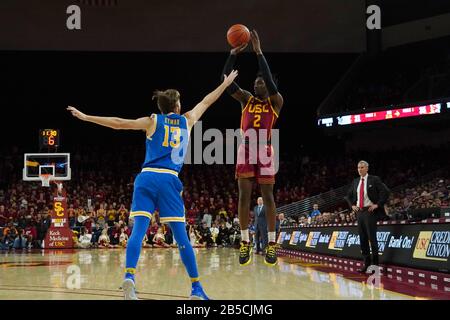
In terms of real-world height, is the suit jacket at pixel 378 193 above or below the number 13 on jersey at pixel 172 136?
below

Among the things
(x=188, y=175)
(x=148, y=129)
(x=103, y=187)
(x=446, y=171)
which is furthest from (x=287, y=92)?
(x=148, y=129)

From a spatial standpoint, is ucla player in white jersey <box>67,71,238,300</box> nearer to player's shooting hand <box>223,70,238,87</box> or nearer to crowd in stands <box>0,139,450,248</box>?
player's shooting hand <box>223,70,238,87</box>

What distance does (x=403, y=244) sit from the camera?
7.97m

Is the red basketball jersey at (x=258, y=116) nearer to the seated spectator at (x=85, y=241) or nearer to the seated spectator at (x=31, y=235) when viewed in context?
the seated spectator at (x=85, y=241)

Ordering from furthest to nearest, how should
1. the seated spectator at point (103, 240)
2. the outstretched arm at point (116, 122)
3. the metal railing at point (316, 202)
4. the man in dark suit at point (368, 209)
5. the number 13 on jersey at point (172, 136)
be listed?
the metal railing at point (316, 202) < the seated spectator at point (103, 240) < the man in dark suit at point (368, 209) < the number 13 on jersey at point (172, 136) < the outstretched arm at point (116, 122)

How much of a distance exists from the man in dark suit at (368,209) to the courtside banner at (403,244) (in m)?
0.35

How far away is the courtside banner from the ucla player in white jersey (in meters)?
3.70

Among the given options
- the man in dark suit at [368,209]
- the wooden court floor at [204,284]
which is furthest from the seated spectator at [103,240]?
the man in dark suit at [368,209]

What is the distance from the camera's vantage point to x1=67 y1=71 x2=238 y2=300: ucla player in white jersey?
462 centimetres

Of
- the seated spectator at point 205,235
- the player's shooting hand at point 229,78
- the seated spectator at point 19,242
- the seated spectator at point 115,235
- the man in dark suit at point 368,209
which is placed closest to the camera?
the player's shooting hand at point 229,78

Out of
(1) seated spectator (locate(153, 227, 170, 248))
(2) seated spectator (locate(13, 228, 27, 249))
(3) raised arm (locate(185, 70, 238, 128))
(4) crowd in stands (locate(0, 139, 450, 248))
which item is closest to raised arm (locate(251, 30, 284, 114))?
(3) raised arm (locate(185, 70, 238, 128))

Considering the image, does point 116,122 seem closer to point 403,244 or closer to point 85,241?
point 403,244

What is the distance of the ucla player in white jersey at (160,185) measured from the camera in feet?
15.2

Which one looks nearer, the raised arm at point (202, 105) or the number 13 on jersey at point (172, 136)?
the number 13 on jersey at point (172, 136)
